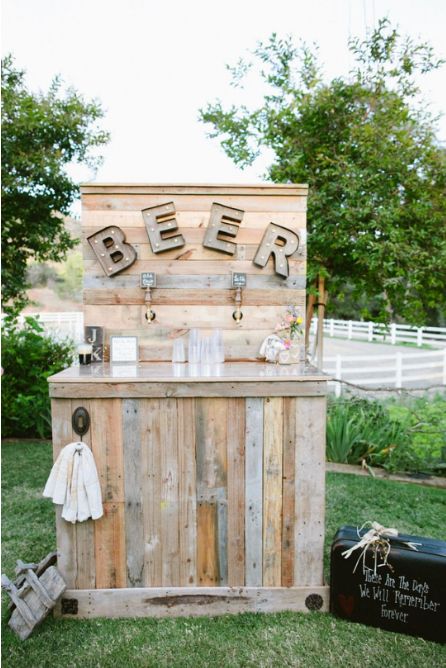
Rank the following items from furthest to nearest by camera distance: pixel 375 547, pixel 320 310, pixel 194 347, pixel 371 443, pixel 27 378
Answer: pixel 27 378, pixel 320 310, pixel 371 443, pixel 194 347, pixel 375 547

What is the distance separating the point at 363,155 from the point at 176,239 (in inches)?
97.4

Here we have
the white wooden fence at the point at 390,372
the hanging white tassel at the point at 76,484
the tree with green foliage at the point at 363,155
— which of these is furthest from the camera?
the white wooden fence at the point at 390,372

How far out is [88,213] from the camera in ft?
9.36

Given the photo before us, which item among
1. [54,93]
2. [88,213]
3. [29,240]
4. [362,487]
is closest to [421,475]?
[362,487]

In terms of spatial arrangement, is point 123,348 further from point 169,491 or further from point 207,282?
point 169,491

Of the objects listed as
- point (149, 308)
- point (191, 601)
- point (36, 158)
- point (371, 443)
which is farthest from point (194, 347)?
point (36, 158)

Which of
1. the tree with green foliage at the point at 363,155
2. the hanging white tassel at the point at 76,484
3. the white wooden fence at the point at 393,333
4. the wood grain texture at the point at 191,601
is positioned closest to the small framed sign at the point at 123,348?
the hanging white tassel at the point at 76,484

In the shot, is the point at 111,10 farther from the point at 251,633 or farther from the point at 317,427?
the point at 251,633

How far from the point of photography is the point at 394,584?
82.4 inches

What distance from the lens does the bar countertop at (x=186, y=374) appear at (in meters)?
2.19

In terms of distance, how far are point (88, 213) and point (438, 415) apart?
378cm

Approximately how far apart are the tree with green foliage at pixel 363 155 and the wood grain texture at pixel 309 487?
2.44 meters

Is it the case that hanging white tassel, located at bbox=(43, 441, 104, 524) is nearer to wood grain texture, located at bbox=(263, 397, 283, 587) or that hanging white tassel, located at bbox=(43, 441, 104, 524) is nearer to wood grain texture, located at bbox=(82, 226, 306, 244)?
wood grain texture, located at bbox=(263, 397, 283, 587)

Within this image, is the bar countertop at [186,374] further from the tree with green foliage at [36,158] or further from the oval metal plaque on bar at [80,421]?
the tree with green foliage at [36,158]
